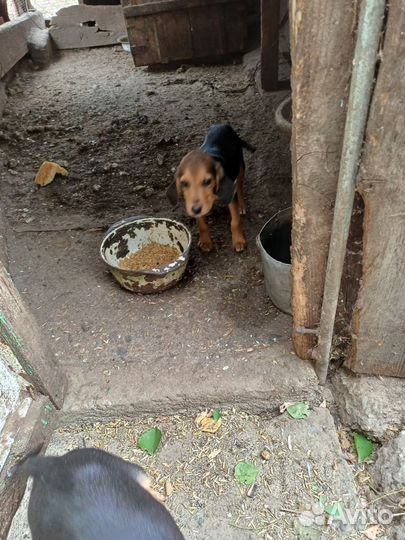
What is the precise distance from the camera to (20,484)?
2244 mm

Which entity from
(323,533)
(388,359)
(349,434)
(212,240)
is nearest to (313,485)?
(323,533)

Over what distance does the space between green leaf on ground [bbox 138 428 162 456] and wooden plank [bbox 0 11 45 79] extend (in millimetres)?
6331

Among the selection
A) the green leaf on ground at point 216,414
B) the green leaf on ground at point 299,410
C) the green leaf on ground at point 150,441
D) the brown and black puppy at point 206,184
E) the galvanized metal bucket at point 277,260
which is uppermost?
the brown and black puppy at point 206,184

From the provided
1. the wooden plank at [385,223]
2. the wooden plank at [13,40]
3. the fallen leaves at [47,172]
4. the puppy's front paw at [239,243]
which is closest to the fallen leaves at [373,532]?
the wooden plank at [385,223]

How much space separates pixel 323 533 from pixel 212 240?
7.28ft

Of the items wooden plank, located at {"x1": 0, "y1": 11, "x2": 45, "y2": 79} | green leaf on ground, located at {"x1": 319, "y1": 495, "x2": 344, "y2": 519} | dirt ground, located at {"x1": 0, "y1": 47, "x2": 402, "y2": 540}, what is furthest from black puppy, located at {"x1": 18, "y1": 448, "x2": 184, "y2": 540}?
wooden plank, located at {"x1": 0, "y1": 11, "x2": 45, "y2": 79}

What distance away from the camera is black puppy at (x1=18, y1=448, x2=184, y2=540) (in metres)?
1.60

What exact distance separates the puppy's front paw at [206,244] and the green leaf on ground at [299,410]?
1509 mm

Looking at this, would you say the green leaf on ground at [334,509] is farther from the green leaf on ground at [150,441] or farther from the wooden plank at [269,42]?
the wooden plank at [269,42]

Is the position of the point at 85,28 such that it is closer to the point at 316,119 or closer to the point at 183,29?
the point at 183,29

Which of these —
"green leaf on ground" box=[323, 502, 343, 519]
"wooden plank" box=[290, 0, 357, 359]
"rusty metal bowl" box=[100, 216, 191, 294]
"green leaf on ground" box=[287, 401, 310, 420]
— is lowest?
"green leaf on ground" box=[323, 502, 343, 519]

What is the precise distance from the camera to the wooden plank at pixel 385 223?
1.50m

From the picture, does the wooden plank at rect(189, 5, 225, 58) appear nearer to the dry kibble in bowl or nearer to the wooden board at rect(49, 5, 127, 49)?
the wooden board at rect(49, 5, 127, 49)

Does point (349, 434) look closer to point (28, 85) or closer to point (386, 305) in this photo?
point (386, 305)
